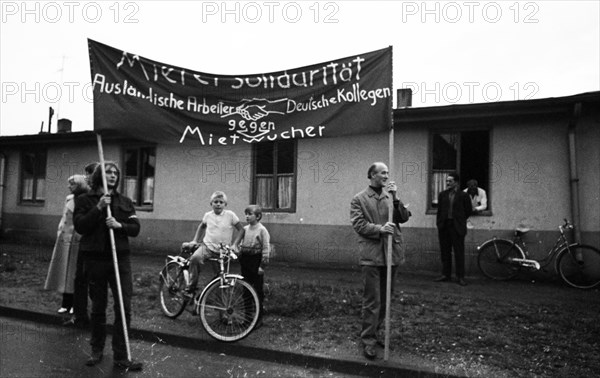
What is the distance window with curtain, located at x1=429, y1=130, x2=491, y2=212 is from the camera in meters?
11.2

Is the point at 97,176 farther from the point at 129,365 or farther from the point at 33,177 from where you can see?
the point at 33,177

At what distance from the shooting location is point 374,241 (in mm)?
5473

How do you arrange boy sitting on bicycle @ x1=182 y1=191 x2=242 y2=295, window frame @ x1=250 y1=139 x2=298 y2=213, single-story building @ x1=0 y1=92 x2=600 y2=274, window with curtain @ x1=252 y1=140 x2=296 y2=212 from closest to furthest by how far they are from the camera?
boy sitting on bicycle @ x1=182 y1=191 x2=242 y2=295 → single-story building @ x1=0 y1=92 x2=600 y2=274 → window frame @ x1=250 y1=139 x2=298 y2=213 → window with curtain @ x1=252 y1=140 x2=296 y2=212

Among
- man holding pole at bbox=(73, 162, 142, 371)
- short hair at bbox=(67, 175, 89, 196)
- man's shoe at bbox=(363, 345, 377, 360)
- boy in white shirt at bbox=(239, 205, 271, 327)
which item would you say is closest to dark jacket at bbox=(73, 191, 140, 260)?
man holding pole at bbox=(73, 162, 142, 371)

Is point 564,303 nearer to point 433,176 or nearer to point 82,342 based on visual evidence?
point 433,176

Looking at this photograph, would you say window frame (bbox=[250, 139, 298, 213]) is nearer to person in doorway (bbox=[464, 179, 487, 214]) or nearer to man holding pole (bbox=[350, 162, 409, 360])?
person in doorway (bbox=[464, 179, 487, 214])

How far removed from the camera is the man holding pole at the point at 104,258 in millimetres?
4898

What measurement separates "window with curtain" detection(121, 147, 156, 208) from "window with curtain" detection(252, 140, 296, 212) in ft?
12.2

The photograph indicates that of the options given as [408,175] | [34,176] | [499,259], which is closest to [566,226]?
[499,259]

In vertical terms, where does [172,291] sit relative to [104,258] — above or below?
below

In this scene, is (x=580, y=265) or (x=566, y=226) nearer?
(x=580, y=265)

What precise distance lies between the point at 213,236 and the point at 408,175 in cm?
644

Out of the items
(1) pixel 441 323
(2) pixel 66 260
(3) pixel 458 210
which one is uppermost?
(3) pixel 458 210

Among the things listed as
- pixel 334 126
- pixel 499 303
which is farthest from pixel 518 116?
pixel 334 126
